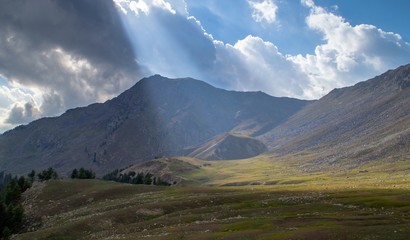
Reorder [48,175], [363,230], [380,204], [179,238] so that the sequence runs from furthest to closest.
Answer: [48,175] → [380,204] → [179,238] → [363,230]

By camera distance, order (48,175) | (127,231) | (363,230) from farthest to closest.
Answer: (48,175) → (127,231) → (363,230)

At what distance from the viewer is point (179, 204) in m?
92.1

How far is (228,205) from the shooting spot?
8794 centimetres

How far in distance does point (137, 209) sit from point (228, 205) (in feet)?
67.5

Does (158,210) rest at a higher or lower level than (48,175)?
lower

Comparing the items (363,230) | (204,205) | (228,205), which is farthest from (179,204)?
(363,230)

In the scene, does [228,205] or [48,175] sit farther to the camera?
[48,175]

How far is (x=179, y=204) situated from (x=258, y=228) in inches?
1504

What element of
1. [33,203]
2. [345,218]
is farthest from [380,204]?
[33,203]

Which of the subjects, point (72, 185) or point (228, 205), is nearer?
point (228, 205)

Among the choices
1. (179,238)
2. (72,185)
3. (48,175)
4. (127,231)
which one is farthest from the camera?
(48,175)

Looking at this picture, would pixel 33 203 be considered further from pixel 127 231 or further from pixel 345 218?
pixel 345 218

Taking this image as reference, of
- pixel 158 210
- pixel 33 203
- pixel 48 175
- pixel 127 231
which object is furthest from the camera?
pixel 48 175

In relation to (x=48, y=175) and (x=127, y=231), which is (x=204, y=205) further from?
(x=48, y=175)
